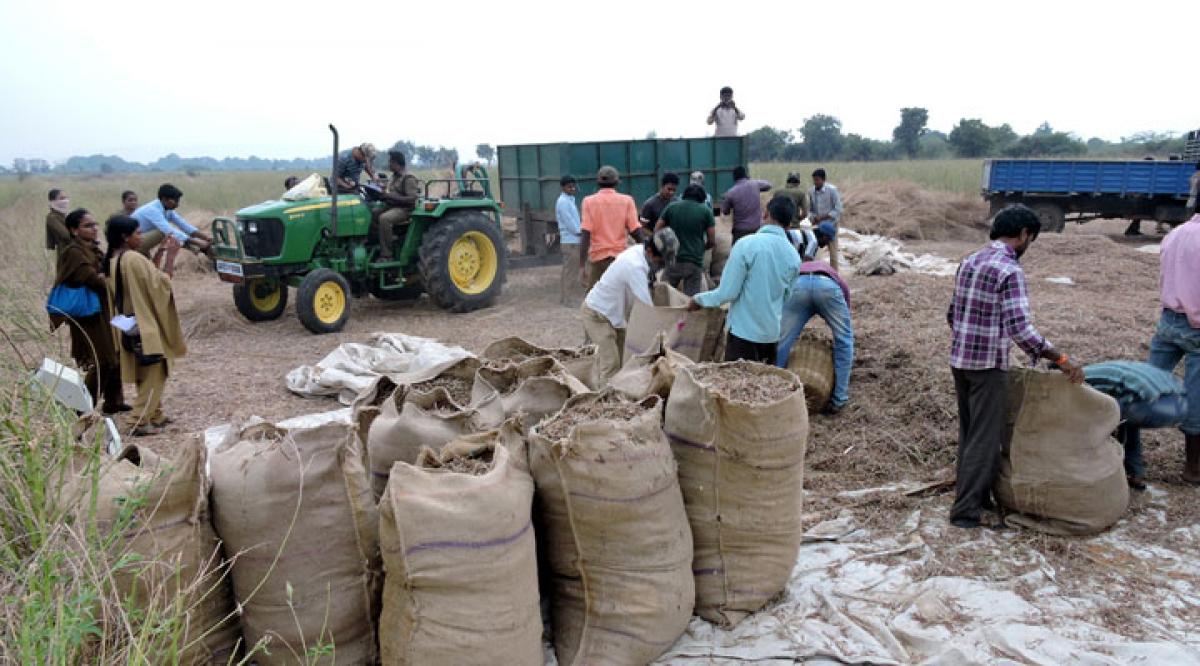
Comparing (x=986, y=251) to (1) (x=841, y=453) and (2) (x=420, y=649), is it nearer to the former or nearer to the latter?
(1) (x=841, y=453)

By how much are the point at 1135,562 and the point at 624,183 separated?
8485mm

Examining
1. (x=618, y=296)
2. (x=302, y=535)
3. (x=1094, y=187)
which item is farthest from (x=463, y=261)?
(x=1094, y=187)

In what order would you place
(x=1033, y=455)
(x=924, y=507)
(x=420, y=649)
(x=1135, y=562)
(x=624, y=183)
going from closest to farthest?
(x=420, y=649), (x=1135, y=562), (x=1033, y=455), (x=924, y=507), (x=624, y=183)

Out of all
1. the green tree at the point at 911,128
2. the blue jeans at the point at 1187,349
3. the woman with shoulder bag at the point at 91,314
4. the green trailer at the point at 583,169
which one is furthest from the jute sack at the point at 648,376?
the green tree at the point at 911,128

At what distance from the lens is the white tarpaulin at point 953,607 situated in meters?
2.77

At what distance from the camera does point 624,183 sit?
11.0 metres

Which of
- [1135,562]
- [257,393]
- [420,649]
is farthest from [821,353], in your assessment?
[257,393]

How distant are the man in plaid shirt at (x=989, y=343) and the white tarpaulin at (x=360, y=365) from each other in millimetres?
3291

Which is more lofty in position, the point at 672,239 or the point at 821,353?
the point at 672,239

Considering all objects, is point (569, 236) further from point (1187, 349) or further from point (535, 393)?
point (1187, 349)

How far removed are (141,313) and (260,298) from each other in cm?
387

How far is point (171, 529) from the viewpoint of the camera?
2.43 meters

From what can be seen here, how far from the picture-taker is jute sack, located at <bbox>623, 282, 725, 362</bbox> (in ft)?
16.0

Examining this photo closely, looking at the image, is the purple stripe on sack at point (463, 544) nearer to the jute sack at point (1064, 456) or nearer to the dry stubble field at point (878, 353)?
the dry stubble field at point (878, 353)
